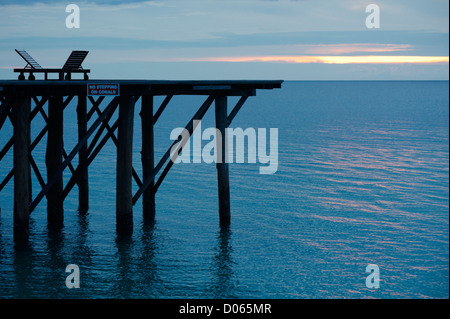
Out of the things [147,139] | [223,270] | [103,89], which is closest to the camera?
[223,270]

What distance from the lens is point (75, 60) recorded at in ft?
68.6

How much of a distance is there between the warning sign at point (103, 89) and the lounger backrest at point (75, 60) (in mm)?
6002

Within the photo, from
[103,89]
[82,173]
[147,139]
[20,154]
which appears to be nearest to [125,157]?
[103,89]

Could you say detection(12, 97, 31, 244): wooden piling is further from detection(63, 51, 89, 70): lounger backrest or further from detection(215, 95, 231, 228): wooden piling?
detection(63, 51, 89, 70): lounger backrest

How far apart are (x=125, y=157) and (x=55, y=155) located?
3.11 meters

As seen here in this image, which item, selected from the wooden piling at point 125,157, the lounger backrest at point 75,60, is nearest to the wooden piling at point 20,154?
the wooden piling at point 125,157

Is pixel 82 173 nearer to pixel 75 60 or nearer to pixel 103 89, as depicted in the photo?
pixel 75 60

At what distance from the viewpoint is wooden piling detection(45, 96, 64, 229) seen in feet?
58.1

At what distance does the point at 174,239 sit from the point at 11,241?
14.5 ft

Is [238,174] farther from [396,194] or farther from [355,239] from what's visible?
[355,239]

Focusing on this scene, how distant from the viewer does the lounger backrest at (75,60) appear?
2081 centimetres

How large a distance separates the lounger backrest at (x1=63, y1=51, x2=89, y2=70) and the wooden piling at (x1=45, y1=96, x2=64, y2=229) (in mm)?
3274

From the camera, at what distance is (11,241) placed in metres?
16.7

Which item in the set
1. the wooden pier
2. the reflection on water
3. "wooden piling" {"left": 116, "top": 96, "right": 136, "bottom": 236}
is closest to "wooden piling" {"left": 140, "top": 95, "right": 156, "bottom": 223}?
the wooden pier
